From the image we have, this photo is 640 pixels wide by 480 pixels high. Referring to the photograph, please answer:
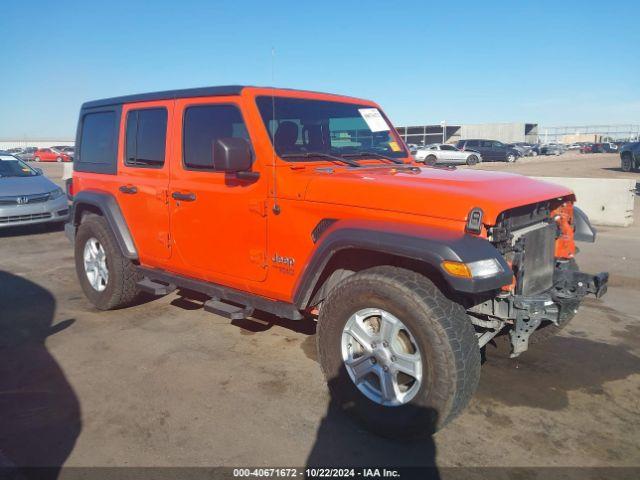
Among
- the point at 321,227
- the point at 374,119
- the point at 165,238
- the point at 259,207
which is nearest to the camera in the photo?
the point at 321,227

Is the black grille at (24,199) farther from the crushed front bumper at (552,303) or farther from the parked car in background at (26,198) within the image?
the crushed front bumper at (552,303)

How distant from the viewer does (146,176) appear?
14.8ft

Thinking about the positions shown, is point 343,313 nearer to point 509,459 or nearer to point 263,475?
point 263,475

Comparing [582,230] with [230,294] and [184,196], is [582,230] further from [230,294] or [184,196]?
[184,196]

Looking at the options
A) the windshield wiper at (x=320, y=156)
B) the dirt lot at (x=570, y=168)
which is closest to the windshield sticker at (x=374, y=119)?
the windshield wiper at (x=320, y=156)

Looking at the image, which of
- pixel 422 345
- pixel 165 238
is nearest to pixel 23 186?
pixel 165 238

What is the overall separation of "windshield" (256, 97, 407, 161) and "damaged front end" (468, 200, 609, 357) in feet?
4.68

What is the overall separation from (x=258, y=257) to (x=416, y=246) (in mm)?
1327

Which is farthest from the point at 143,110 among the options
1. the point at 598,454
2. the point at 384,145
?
the point at 598,454

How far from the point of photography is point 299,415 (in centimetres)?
325

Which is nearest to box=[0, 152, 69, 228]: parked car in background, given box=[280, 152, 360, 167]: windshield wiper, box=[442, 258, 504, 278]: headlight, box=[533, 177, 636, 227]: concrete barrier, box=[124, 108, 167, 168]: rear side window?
box=[124, 108, 167, 168]: rear side window

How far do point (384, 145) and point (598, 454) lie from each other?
279 centimetres

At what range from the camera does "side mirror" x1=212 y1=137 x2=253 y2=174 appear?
11.0ft

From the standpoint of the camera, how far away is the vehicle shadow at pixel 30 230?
32.6ft
